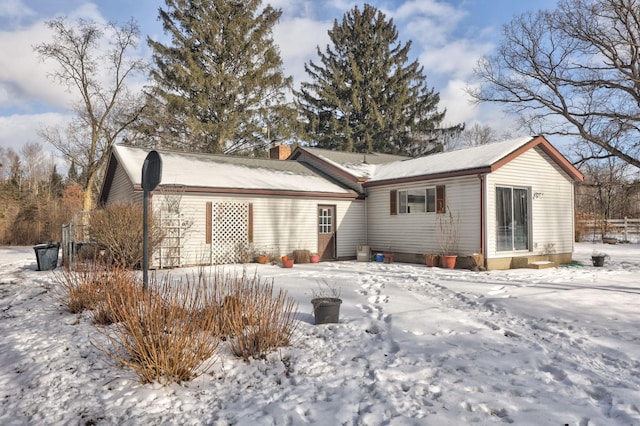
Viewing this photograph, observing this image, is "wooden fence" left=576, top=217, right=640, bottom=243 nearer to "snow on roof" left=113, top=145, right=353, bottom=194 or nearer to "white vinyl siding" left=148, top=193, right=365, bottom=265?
"white vinyl siding" left=148, top=193, right=365, bottom=265

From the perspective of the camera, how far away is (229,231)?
12297 mm

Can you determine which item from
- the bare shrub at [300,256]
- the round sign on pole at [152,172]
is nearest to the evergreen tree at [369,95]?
the bare shrub at [300,256]

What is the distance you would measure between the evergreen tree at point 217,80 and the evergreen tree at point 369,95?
4.10m

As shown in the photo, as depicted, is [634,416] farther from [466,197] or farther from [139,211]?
[139,211]

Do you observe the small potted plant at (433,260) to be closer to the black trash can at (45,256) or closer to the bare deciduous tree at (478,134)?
the black trash can at (45,256)

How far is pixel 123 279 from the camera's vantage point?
5.10 meters

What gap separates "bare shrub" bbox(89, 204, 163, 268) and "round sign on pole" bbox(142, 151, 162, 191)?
4.65 meters

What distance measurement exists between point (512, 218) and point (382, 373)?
964 cm

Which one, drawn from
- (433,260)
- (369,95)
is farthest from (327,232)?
(369,95)

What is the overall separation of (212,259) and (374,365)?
29.6 feet

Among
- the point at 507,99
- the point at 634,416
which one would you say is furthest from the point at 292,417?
the point at 507,99

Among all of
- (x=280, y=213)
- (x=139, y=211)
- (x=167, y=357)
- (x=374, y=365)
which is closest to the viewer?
(x=167, y=357)

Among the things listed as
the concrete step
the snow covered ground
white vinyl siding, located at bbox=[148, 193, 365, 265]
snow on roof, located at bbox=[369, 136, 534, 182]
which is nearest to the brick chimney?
snow on roof, located at bbox=[369, 136, 534, 182]

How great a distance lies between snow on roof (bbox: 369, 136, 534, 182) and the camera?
446 inches
